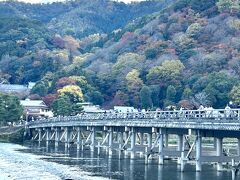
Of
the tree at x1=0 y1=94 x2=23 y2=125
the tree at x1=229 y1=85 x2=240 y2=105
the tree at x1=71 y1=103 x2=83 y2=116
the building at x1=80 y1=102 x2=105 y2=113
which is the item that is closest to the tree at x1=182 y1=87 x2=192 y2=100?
the tree at x1=229 y1=85 x2=240 y2=105

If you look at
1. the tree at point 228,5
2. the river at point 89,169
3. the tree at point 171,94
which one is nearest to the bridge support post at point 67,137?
the river at point 89,169

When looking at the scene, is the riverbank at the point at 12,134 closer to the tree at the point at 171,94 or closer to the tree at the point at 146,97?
the tree at the point at 146,97

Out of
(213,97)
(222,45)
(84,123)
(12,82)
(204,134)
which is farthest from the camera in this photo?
(12,82)

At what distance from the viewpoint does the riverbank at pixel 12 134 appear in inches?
4077

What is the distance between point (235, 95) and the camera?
339 feet

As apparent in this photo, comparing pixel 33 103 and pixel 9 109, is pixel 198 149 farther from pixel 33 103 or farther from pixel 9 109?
pixel 33 103

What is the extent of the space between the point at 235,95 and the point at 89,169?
50.5 meters

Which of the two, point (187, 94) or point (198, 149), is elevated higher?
point (187, 94)

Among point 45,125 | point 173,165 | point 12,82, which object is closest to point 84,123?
point 45,125

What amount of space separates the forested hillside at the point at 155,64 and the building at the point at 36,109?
1747mm

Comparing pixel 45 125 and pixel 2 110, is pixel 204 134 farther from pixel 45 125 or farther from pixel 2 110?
pixel 2 110

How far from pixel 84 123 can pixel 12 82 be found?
9136cm

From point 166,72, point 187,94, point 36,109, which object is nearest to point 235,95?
point 187,94

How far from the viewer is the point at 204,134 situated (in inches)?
2170
